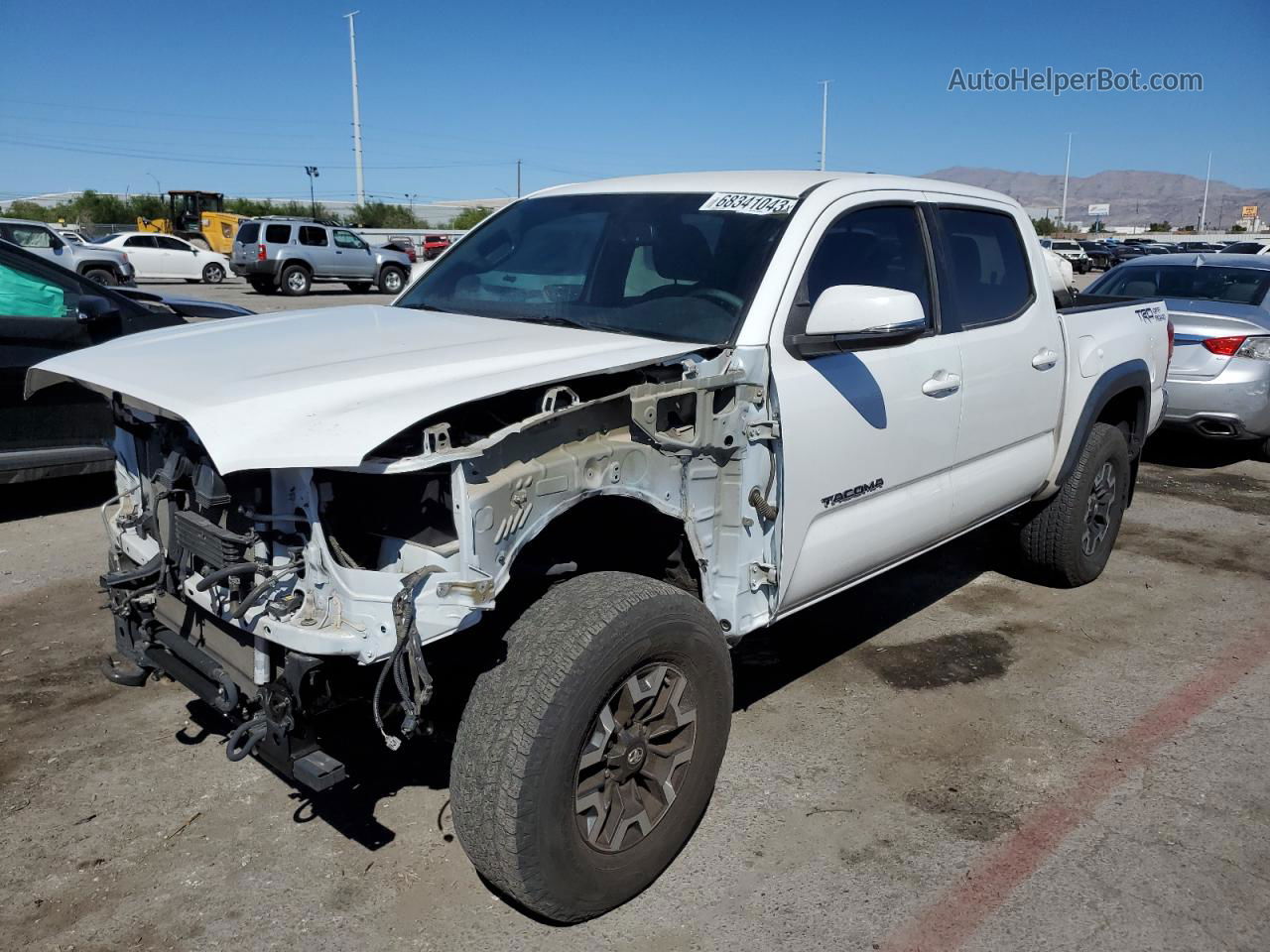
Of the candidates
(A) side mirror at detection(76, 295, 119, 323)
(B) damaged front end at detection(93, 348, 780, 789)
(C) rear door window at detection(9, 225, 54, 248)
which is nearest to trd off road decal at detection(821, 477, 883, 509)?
(B) damaged front end at detection(93, 348, 780, 789)

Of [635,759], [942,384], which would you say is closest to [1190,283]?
[942,384]

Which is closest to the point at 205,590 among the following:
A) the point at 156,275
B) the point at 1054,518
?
the point at 1054,518

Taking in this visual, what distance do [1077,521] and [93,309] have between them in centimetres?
560

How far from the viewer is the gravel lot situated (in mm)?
2789

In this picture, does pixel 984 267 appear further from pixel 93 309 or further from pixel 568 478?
pixel 93 309

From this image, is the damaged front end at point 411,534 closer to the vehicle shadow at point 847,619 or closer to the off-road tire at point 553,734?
the off-road tire at point 553,734

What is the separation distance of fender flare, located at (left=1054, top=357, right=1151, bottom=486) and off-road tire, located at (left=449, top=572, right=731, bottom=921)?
9.44ft

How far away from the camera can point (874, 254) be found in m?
3.80

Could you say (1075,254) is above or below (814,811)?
above

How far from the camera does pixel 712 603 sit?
3207 mm

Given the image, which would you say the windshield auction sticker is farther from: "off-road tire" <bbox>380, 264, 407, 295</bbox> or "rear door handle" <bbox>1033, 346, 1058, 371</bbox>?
"off-road tire" <bbox>380, 264, 407, 295</bbox>

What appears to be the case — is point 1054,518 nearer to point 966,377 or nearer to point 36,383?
point 966,377

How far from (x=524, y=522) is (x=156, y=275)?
102 feet

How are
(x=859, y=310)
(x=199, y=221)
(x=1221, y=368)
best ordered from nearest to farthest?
(x=859, y=310)
(x=1221, y=368)
(x=199, y=221)
